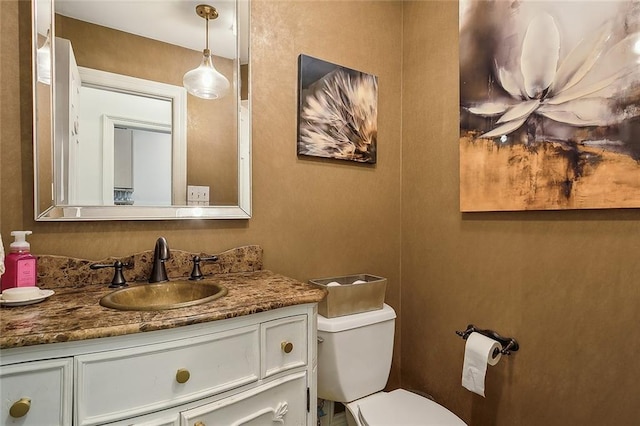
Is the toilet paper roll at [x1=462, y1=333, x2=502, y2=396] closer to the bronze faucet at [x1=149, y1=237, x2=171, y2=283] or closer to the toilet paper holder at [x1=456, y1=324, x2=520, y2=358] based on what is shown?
the toilet paper holder at [x1=456, y1=324, x2=520, y2=358]

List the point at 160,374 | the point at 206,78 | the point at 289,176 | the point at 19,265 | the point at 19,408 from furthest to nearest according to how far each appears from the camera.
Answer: the point at 289,176
the point at 206,78
the point at 19,265
the point at 160,374
the point at 19,408

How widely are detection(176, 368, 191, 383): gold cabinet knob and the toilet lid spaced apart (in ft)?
2.60

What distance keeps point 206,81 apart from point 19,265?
0.91 metres

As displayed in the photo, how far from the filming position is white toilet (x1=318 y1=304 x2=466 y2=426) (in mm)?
1354

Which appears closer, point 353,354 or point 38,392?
point 38,392

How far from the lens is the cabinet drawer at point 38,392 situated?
708 millimetres

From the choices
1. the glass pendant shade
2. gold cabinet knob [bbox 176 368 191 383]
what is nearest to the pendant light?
the glass pendant shade

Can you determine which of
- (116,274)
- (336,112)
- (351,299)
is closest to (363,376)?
(351,299)

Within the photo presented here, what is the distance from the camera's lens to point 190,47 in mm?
1368

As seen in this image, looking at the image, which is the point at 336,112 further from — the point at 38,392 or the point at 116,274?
the point at 38,392

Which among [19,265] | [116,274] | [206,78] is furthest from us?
[206,78]

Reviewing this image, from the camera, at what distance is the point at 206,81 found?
1407mm

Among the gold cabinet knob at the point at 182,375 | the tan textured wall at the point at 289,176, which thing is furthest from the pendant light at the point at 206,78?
the gold cabinet knob at the point at 182,375

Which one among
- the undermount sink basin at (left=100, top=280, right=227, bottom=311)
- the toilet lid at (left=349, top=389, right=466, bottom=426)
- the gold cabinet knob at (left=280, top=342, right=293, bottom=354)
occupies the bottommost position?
the toilet lid at (left=349, top=389, right=466, bottom=426)
